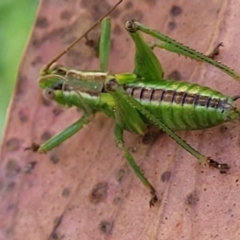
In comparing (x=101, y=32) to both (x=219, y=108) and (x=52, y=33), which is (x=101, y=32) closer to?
(x=52, y=33)

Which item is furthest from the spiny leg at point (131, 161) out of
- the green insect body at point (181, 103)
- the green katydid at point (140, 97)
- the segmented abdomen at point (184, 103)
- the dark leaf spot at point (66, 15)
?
the dark leaf spot at point (66, 15)

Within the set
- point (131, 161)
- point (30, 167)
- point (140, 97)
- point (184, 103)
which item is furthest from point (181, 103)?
point (30, 167)

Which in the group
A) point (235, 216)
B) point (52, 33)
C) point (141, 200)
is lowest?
point (235, 216)

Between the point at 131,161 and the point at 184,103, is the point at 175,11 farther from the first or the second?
the point at 131,161

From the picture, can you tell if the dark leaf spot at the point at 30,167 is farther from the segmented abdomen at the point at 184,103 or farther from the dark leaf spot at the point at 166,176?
the dark leaf spot at the point at 166,176

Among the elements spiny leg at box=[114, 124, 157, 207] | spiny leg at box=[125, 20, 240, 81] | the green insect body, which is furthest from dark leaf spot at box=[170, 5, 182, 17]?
spiny leg at box=[114, 124, 157, 207]

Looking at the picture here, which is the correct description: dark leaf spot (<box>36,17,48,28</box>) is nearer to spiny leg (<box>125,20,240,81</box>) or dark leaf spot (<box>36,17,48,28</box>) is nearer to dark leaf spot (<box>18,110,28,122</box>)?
dark leaf spot (<box>18,110,28,122</box>)

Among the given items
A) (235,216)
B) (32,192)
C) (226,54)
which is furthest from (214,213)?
(32,192)
